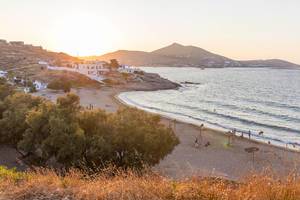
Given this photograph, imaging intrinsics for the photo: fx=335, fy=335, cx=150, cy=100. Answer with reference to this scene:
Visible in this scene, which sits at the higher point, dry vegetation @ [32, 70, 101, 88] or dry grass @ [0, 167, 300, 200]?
dry grass @ [0, 167, 300, 200]

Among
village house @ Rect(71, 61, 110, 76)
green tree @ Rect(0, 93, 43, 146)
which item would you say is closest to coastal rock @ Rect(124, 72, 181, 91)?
village house @ Rect(71, 61, 110, 76)

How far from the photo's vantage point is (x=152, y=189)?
5172mm

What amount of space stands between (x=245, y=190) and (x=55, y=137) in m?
11.5

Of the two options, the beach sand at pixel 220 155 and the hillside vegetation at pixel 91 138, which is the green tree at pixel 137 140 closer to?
the hillside vegetation at pixel 91 138

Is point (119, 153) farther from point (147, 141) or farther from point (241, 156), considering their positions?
point (241, 156)

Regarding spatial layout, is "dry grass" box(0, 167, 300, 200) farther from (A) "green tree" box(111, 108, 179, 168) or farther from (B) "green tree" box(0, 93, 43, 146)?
(B) "green tree" box(0, 93, 43, 146)

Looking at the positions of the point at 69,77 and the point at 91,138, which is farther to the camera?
the point at 69,77

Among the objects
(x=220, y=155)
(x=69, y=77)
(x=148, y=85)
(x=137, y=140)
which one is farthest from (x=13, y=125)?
(x=148, y=85)

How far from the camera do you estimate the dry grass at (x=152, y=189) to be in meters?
4.53

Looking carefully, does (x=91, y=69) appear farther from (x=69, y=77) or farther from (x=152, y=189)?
(x=152, y=189)

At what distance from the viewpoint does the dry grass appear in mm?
4531

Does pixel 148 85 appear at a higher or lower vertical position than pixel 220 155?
higher

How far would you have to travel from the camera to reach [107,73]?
104375 mm

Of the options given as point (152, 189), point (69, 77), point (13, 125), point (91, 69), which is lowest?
point (69, 77)
